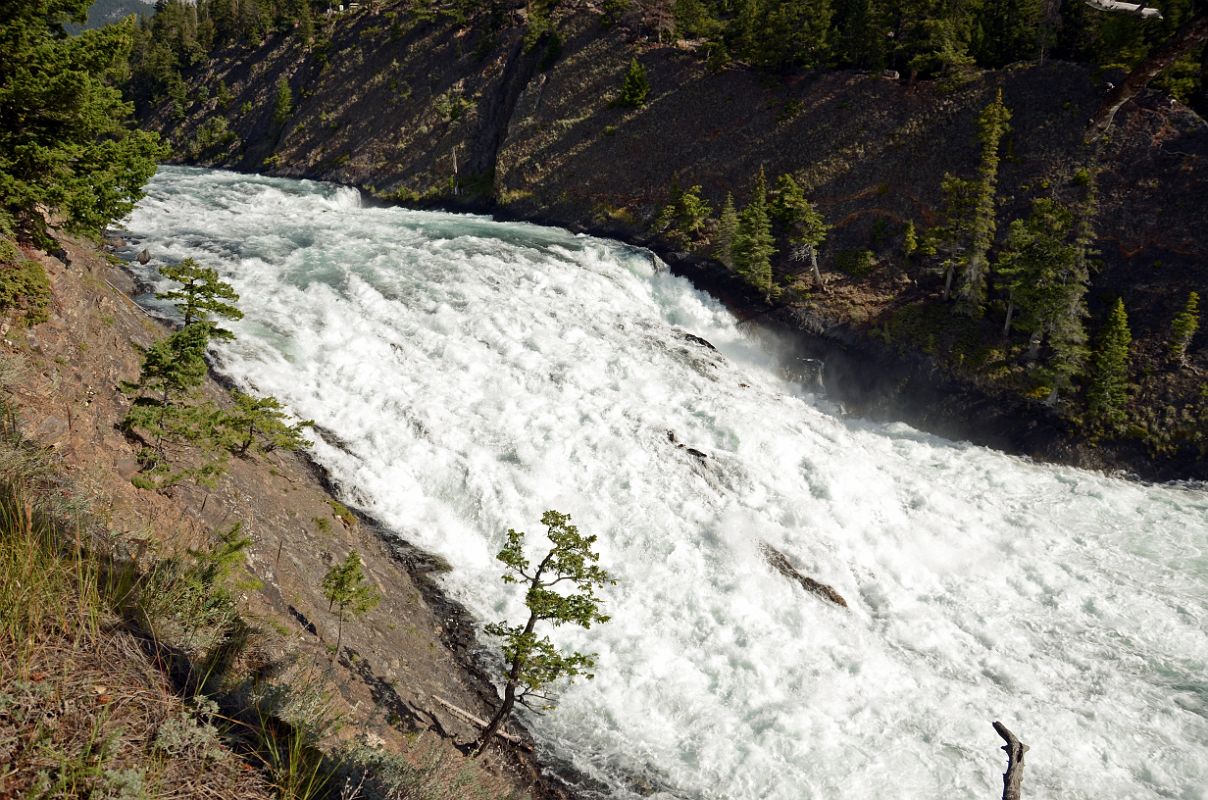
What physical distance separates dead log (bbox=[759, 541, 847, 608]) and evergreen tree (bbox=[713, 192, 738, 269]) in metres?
23.8

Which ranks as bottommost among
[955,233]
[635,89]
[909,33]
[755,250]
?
[755,250]

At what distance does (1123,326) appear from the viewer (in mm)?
29938

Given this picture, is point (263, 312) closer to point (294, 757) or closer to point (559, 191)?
point (294, 757)

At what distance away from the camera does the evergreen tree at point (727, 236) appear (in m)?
39.6

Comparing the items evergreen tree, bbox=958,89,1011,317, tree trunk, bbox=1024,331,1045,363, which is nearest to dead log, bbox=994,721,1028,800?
tree trunk, bbox=1024,331,1045,363

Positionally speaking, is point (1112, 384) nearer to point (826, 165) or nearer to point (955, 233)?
point (955, 233)

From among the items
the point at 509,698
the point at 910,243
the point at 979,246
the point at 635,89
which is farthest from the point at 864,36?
the point at 509,698

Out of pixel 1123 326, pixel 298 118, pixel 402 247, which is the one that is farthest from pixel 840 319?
pixel 298 118

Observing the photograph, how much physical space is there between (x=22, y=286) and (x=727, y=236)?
3558 centimetres

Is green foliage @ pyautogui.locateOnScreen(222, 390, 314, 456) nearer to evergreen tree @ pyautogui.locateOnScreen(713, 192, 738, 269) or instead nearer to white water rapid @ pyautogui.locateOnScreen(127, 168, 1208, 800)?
white water rapid @ pyautogui.locateOnScreen(127, 168, 1208, 800)

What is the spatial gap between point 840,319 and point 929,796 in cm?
2801

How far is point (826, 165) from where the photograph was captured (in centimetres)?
4675

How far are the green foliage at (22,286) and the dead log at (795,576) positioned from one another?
64.9 ft

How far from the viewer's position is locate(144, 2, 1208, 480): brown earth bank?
32469 millimetres
